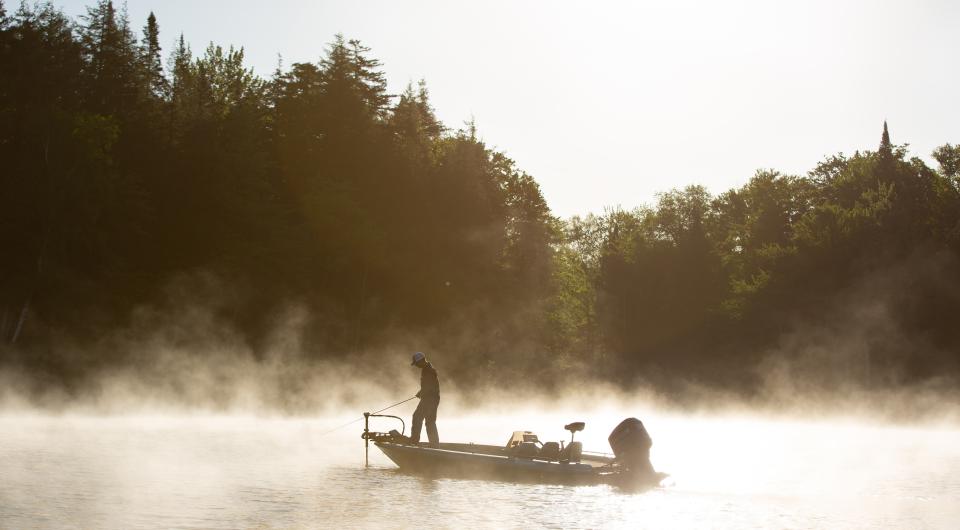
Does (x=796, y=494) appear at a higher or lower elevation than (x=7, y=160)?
lower

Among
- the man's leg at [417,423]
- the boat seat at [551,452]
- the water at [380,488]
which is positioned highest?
the man's leg at [417,423]

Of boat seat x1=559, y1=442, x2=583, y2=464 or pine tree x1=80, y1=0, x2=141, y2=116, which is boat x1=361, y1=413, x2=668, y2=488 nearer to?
boat seat x1=559, y1=442, x2=583, y2=464

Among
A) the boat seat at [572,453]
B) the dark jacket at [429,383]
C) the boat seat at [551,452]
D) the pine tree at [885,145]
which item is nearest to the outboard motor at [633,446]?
the boat seat at [572,453]

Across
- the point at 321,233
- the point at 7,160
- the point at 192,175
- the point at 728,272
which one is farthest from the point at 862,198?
the point at 7,160

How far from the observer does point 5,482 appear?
77.9ft

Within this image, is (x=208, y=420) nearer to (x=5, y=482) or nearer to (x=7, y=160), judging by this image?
(x=7, y=160)

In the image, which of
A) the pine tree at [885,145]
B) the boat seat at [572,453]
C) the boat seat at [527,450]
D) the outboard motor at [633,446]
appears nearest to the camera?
the outboard motor at [633,446]

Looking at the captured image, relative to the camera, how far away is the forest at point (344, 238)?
5638 centimetres

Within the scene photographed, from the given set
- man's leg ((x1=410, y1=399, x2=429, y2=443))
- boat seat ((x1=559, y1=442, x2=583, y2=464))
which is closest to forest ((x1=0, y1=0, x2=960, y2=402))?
man's leg ((x1=410, y1=399, x2=429, y2=443))

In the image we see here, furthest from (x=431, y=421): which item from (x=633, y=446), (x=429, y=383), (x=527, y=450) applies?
(x=633, y=446)

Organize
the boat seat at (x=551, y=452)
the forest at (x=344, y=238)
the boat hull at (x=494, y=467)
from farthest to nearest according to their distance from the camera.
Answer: the forest at (x=344, y=238), the boat seat at (x=551, y=452), the boat hull at (x=494, y=467)

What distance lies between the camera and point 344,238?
6825 centimetres

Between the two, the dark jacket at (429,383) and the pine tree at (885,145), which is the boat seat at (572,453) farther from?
the pine tree at (885,145)

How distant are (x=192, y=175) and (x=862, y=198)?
145 feet
